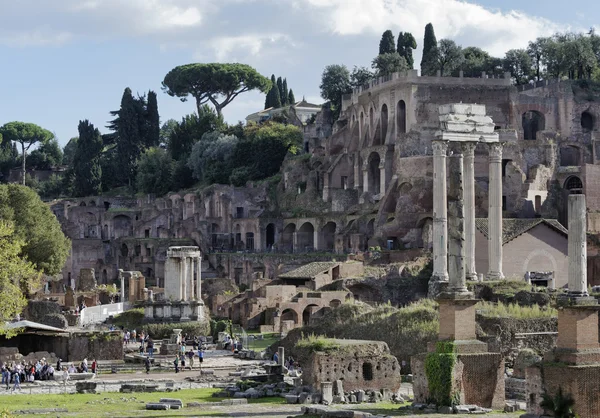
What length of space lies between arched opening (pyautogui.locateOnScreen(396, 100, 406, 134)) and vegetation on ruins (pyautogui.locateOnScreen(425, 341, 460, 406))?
51176 mm

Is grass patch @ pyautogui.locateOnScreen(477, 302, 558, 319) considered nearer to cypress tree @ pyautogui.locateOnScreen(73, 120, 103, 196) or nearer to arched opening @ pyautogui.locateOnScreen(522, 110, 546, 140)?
arched opening @ pyautogui.locateOnScreen(522, 110, 546, 140)

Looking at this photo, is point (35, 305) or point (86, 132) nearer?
point (35, 305)

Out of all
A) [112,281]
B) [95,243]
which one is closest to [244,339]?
[112,281]

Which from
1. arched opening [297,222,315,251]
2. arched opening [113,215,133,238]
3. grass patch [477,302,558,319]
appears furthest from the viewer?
arched opening [113,215,133,238]

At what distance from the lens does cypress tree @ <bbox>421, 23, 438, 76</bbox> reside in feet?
298

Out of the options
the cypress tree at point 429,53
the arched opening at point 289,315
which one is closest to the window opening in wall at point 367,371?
the arched opening at point 289,315

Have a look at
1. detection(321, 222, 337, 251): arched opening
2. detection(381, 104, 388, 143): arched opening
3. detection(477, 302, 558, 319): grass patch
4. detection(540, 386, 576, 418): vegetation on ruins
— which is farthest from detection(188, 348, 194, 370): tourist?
detection(381, 104, 388, 143): arched opening

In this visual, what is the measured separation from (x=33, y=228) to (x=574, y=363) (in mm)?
43475

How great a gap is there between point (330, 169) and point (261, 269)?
10020 millimetres

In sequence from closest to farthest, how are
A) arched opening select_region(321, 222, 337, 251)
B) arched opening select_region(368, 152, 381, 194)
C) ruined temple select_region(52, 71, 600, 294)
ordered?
ruined temple select_region(52, 71, 600, 294) → arched opening select_region(321, 222, 337, 251) → arched opening select_region(368, 152, 381, 194)

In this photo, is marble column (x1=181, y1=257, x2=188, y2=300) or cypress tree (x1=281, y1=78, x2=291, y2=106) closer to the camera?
marble column (x1=181, y1=257, x2=188, y2=300)

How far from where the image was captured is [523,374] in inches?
1302

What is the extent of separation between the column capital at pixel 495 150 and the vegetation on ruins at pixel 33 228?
24.3 metres

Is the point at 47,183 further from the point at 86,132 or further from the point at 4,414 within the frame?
the point at 4,414
